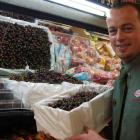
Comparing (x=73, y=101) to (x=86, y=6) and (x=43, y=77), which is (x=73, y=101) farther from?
(x=86, y=6)

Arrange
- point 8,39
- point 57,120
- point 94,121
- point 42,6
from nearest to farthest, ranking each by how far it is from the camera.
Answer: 1. point 57,120
2. point 94,121
3. point 42,6
4. point 8,39

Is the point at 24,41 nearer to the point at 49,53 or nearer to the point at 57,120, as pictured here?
the point at 49,53

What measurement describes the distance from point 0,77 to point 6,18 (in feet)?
2.14

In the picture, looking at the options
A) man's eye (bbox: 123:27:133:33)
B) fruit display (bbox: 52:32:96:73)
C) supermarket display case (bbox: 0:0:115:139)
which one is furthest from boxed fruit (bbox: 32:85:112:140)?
fruit display (bbox: 52:32:96:73)

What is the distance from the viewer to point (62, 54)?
328 centimetres

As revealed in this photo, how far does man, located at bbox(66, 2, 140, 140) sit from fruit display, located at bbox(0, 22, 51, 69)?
3.23 ft

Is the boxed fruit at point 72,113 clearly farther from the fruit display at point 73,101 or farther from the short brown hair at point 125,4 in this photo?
the short brown hair at point 125,4

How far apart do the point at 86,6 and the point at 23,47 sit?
2.32ft

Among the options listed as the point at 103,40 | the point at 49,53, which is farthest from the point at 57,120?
the point at 103,40

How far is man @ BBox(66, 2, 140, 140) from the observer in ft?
5.74

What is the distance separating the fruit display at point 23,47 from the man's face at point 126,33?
1005mm

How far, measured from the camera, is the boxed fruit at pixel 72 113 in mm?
1565

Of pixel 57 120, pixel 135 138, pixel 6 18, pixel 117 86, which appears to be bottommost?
pixel 135 138

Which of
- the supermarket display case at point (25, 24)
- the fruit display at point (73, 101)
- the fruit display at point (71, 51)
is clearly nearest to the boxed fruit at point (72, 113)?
the fruit display at point (73, 101)
